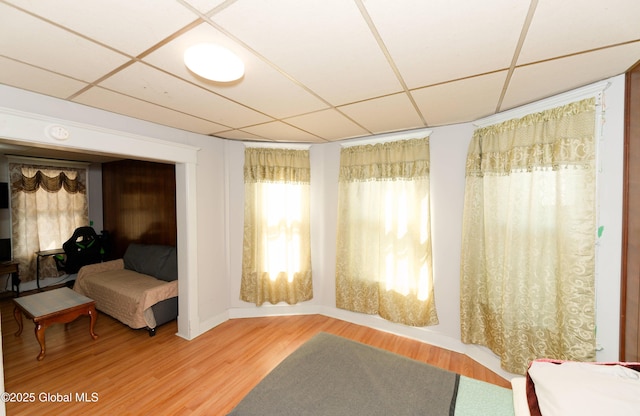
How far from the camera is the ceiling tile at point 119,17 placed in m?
0.98

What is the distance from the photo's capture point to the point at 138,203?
13.9 feet

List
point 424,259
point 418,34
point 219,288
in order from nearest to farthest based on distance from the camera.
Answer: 1. point 418,34
2. point 424,259
3. point 219,288

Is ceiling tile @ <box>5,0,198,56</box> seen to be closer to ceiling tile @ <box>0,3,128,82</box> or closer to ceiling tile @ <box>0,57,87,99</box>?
ceiling tile @ <box>0,3,128,82</box>

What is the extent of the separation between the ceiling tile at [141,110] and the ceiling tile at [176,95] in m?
0.12

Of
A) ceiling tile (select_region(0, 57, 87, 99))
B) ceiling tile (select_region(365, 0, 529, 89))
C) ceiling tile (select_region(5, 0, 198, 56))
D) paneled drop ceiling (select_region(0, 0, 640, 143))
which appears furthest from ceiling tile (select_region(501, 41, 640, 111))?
ceiling tile (select_region(0, 57, 87, 99))

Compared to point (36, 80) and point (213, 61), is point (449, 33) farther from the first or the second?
point (36, 80)

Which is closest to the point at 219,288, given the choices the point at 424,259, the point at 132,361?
the point at 132,361

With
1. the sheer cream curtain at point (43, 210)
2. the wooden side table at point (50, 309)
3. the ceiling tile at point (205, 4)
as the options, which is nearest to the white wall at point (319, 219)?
the wooden side table at point (50, 309)

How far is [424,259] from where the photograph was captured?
273 cm

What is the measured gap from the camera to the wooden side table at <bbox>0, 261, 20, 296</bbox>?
365 cm

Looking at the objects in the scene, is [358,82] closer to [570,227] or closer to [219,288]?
[570,227]

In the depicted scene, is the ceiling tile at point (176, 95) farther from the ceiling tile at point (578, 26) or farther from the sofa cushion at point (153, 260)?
the sofa cushion at point (153, 260)

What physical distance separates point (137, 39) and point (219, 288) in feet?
9.31

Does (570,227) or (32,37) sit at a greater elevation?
(32,37)
